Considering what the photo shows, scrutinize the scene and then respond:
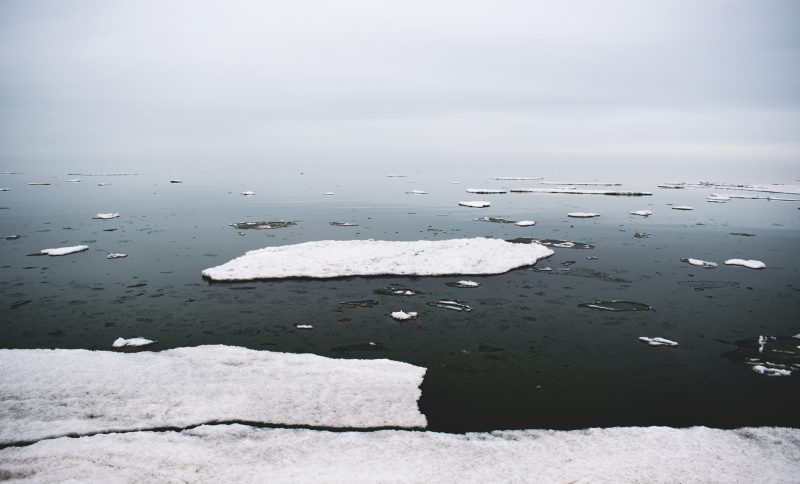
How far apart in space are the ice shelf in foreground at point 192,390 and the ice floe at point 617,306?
5.02 m

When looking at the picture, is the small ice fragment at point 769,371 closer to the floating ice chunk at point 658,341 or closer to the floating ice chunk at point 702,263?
the floating ice chunk at point 658,341

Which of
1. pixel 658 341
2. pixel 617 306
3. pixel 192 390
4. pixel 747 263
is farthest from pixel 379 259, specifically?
pixel 747 263

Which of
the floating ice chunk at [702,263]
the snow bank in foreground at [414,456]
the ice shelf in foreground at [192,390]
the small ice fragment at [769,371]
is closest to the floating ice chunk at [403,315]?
the ice shelf in foreground at [192,390]

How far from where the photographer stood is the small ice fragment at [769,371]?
6.93 meters

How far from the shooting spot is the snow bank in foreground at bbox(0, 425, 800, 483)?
443cm

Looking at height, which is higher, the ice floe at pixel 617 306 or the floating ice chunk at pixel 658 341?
the ice floe at pixel 617 306

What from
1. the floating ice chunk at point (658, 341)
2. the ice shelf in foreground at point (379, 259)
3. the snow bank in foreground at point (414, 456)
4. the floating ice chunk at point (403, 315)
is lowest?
the snow bank in foreground at point (414, 456)

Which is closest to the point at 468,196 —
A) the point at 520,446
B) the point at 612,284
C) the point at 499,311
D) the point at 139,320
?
the point at 612,284

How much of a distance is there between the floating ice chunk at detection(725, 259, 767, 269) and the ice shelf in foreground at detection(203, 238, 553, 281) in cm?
542

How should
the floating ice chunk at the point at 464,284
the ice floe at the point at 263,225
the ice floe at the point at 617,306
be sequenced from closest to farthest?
the ice floe at the point at 617,306 → the floating ice chunk at the point at 464,284 → the ice floe at the point at 263,225

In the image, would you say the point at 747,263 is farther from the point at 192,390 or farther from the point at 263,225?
the point at 263,225

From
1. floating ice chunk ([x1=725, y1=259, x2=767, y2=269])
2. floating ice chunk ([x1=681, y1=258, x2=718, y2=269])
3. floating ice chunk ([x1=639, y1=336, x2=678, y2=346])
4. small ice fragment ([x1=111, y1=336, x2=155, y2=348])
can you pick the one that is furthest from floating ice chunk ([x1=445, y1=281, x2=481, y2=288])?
floating ice chunk ([x1=725, y1=259, x2=767, y2=269])

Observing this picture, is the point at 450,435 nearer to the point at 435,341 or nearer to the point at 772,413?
the point at 435,341

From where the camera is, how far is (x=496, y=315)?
9273mm
